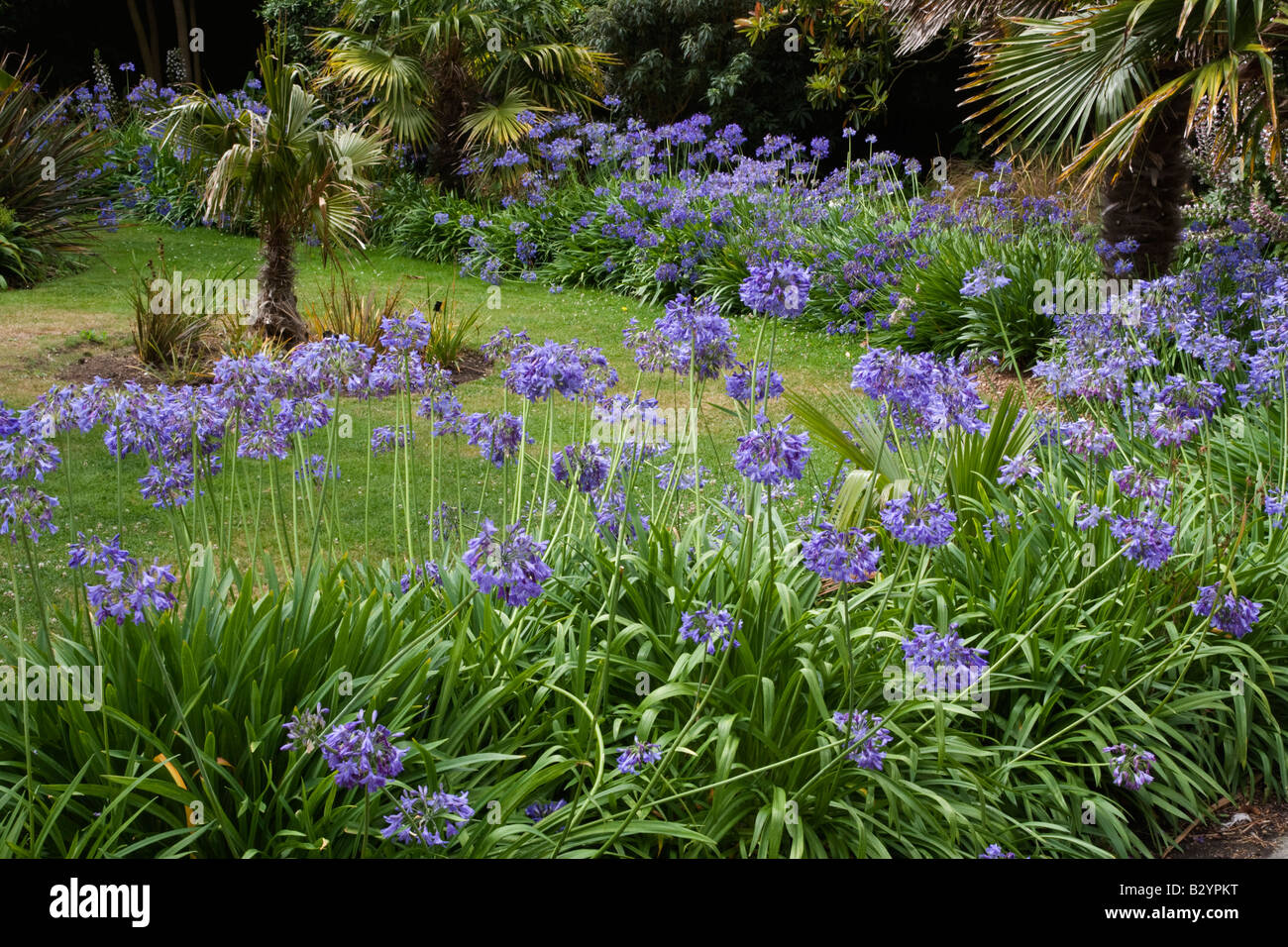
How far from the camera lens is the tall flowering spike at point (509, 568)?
2531 millimetres

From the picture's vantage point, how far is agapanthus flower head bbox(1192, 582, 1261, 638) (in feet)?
10.6

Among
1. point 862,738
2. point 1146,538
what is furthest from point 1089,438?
point 862,738

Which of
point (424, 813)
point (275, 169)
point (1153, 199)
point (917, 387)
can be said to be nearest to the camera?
point (424, 813)

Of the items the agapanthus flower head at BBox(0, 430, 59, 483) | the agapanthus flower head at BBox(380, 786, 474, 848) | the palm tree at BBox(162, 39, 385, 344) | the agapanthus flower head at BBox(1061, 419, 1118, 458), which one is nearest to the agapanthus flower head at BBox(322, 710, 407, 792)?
the agapanthus flower head at BBox(380, 786, 474, 848)

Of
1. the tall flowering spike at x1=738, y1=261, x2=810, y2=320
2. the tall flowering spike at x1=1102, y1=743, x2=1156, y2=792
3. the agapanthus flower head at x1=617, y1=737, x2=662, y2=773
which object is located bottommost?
the tall flowering spike at x1=1102, y1=743, x2=1156, y2=792

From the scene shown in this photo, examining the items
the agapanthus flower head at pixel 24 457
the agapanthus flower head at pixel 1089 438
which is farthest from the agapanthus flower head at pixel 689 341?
the agapanthus flower head at pixel 24 457

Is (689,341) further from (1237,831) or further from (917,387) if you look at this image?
(1237,831)

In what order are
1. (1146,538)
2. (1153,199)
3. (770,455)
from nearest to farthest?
(770,455), (1146,538), (1153,199)

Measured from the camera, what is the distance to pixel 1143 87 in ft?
22.9

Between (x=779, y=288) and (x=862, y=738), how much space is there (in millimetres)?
1174

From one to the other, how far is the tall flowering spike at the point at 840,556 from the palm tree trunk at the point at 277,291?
7.25 metres

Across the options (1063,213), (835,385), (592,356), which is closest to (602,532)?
(592,356)

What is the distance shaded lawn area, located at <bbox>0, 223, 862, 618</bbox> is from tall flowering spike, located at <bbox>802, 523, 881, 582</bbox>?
1.34 m

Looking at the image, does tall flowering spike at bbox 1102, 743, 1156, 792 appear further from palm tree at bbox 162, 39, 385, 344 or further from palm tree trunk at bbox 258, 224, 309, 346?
palm tree trunk at bbox 258, 224, 309, 346
